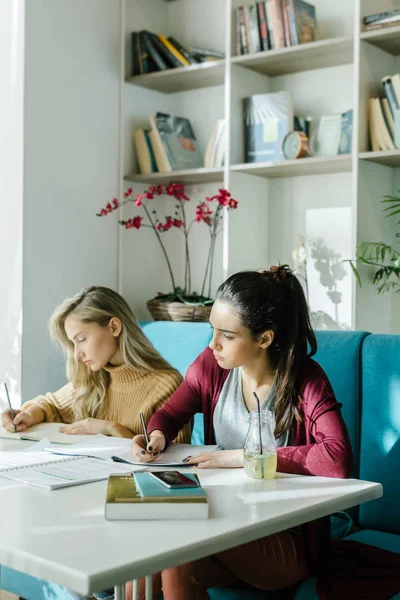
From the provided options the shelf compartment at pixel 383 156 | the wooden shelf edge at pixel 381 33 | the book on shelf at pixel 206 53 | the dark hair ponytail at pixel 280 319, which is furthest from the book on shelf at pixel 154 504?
the book on shelf at pixel 206 53

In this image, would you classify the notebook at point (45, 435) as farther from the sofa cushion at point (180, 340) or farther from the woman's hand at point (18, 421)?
the sofa cushion at point (180, 340)

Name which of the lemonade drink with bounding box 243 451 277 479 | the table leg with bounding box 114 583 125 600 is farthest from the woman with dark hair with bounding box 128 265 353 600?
the table leg with bounding box 114 583 125 600

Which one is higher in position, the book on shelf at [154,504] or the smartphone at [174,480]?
the smartphone at [174,480]

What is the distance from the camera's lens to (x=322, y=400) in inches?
75.0

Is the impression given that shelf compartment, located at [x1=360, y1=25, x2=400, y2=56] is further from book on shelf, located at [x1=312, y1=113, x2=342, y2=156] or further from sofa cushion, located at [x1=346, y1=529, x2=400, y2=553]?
sofa cushion, located at [x1=346, y1=529, x2=400, y2=553]

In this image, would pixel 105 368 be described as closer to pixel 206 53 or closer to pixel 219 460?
pixel 219 460

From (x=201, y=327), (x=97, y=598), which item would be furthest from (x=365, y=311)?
(x=97, y=598)

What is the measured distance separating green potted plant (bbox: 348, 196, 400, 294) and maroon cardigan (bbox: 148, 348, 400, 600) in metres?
0.97

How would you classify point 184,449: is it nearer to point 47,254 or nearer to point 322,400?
point 322,400

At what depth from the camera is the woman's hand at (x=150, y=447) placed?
1843mm

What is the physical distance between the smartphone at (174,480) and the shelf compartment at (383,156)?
1.75m

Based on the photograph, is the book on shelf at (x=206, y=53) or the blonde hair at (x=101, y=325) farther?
the book on shelf at (x=206, y=53)

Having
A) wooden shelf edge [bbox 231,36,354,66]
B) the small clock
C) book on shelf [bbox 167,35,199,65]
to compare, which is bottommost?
the small clock

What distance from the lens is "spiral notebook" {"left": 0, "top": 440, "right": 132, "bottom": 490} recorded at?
5.39 feet
